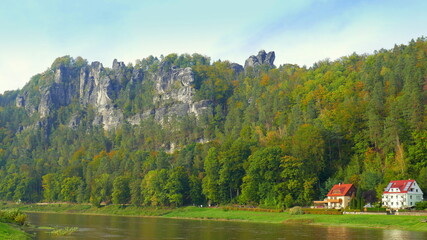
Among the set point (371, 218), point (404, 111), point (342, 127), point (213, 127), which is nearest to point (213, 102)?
point (213, 127)

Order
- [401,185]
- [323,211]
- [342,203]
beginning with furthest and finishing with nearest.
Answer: [342,203] → [401,185] → [323,211]

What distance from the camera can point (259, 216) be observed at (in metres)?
84.1

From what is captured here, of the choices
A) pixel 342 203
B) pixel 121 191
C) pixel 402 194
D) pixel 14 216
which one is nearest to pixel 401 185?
pixel 402 194

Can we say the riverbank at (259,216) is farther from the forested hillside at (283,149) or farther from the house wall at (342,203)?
the house wall at (342,203)

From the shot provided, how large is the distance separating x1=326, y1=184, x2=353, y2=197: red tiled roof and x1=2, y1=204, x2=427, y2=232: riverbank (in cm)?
1009

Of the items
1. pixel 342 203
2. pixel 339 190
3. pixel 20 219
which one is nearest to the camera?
pixel 20 219

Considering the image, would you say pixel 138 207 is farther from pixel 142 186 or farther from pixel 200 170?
pixel 200 170

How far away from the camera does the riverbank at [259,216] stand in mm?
63188

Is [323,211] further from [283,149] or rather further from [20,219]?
[20,219]

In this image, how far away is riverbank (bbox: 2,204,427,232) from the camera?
63.2 m


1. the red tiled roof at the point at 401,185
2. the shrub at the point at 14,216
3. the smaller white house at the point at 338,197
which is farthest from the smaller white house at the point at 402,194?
the shrub at the point at 14,216

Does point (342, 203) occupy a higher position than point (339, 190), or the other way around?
point (339, 190)

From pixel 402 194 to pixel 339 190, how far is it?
41.1ft

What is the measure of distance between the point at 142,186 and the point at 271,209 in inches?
1761
